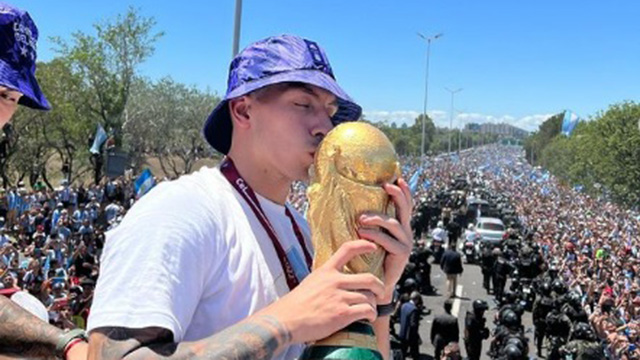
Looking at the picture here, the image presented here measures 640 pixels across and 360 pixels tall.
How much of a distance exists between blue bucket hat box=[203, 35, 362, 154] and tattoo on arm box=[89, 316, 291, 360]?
0.55 meters

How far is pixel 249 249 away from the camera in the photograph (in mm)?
1398

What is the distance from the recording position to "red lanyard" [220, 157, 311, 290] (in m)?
1.48

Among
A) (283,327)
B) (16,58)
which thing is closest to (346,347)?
(283,327)

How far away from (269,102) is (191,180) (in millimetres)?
258

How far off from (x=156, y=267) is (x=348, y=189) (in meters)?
0.43

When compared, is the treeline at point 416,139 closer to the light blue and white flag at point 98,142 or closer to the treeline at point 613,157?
the treeline at point 613,157

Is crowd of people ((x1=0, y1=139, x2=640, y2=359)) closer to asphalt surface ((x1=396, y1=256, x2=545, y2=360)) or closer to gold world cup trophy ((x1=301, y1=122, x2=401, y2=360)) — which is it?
gold world cup trophy ((x1=301, y1=122, x2=401, y2=360))

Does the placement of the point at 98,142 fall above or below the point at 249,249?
above

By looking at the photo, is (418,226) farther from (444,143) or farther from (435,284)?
(444,143)

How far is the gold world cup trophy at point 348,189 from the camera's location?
1343 millimetres

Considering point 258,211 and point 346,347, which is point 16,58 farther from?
point 346,347

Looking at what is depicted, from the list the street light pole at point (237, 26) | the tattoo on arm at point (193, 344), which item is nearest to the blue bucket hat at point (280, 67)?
the tattoo on arm at point (193, 344)

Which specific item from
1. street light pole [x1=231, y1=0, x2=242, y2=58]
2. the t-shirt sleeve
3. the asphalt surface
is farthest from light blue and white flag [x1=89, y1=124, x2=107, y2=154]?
the t-shirt sleeve

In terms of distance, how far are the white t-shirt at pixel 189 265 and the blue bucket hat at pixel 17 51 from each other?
1.44ft
